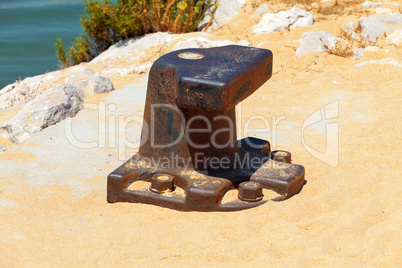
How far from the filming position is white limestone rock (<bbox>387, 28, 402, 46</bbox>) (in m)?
5.42

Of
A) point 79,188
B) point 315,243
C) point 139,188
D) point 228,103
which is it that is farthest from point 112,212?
point 315,243

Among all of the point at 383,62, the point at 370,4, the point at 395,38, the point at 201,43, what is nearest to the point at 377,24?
the point at 395,38

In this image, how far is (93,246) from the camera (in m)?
2.40

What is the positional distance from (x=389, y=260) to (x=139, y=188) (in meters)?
1.41

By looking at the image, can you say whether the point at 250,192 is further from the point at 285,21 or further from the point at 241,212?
the point at 285,21

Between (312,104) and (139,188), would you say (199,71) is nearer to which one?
(139,188)

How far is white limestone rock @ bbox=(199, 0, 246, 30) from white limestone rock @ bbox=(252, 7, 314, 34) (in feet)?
2.96

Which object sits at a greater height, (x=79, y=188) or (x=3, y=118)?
(x=79, y=188)

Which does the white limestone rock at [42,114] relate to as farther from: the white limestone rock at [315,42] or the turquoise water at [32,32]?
the turquoise water at [32,32]

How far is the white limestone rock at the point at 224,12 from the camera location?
7363 millimetres

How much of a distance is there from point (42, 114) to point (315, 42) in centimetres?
314

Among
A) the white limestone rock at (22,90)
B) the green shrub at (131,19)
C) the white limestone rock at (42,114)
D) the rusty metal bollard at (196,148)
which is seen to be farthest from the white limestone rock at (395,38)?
the white limestone rock at (22,90)

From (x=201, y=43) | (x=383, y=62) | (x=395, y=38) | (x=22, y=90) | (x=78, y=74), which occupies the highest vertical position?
(x=395, y=38)

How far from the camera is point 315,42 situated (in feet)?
18.1
